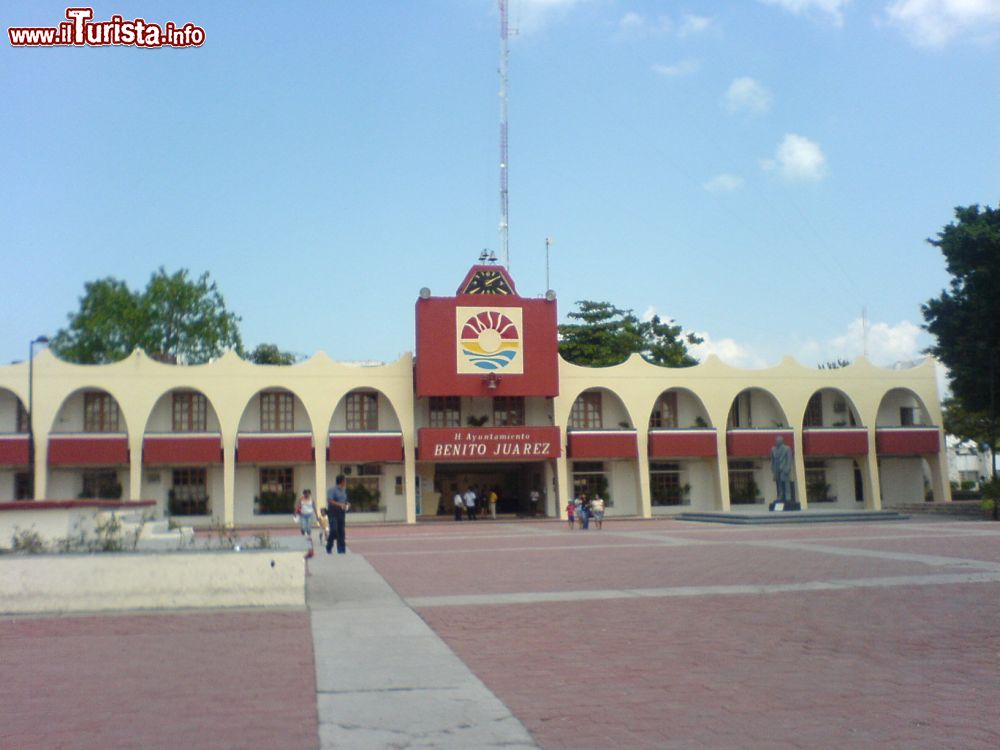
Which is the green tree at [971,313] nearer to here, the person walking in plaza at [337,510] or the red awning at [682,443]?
the red awning at [682,443]

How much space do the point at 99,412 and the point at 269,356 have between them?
96.1 feet

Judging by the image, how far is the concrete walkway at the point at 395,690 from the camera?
6.49 m

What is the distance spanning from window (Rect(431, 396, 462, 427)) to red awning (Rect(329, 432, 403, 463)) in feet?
8.74

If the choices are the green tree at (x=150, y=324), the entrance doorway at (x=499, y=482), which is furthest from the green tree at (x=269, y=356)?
the entrance doorway at (x=499, y=482)

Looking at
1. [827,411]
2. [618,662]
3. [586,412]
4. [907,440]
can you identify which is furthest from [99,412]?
[618,662]

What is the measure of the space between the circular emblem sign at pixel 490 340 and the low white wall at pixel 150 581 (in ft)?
95.0

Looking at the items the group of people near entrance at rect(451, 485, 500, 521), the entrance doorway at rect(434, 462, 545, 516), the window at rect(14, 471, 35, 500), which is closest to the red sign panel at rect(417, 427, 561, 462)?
the group of people near entrance at rect(451, 485, 500, 521)

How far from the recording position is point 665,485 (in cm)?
4588

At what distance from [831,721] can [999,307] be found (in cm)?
3639

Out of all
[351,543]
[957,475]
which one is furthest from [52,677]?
[957,475]

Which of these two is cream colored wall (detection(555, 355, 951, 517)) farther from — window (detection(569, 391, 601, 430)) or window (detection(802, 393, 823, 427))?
window (detection(802, 393, 823, 427))

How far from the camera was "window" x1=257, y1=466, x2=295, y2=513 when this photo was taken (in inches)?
1660


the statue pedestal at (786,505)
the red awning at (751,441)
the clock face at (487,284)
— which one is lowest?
the statue pedestal at (786,505)

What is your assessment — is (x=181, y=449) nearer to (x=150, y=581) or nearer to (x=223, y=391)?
(x=223, y=391)
